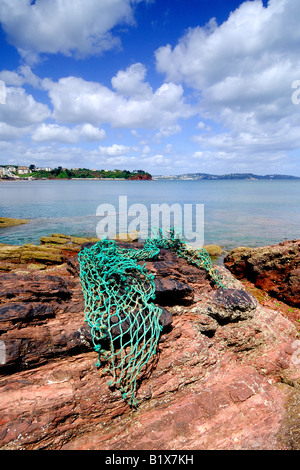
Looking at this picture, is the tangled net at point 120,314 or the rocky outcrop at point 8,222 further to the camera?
the rocky outcrop at point 8,222

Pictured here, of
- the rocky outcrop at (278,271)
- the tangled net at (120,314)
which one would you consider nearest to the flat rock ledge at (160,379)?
the tangled net at (120,314)

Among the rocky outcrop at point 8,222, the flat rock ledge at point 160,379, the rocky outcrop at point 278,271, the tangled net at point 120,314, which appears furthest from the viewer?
the rocky outcrop at point 8,222

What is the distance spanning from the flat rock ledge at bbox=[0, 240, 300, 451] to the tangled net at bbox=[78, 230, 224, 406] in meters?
0.21

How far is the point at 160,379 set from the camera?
4258mm

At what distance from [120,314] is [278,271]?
9.19 m

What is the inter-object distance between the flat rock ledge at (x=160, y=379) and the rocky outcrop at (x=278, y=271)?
5.14 meters

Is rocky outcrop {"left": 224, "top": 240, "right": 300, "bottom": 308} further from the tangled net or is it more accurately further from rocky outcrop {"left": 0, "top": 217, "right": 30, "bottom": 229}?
rocky outcrop {"left": 0, "top": 217, "right": 30, "bottom": 229}

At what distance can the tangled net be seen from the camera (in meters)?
3.88

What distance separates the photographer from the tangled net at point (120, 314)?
388 cm

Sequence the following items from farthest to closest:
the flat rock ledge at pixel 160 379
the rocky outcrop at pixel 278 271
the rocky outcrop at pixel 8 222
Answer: the rocky outcrop at pixel 8 222, the rocky outcrop at pixel 278 271, the flat rock ledge at pixel 160 379

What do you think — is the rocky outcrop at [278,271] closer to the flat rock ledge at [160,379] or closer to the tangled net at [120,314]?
the flat rock ledge at [160,379]

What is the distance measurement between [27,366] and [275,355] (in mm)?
5124

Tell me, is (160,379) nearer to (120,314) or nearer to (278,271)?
(120,314)
